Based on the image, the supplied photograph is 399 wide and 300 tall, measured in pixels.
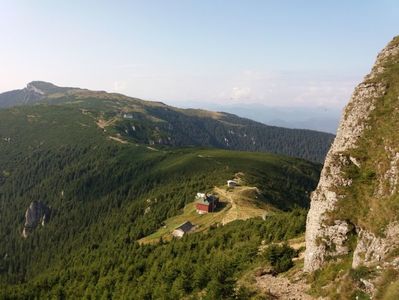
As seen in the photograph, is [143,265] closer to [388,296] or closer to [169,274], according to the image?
[169,274]

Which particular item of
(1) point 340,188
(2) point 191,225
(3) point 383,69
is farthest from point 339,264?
(2) point 191,225

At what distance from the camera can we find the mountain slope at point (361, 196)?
3278 cm

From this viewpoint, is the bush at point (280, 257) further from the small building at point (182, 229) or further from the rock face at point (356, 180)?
the small building at point (182, 229)

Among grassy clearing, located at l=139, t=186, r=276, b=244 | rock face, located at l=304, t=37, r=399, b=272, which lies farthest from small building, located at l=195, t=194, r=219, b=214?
rock face, located at l=304, t=37, r=399, b=272

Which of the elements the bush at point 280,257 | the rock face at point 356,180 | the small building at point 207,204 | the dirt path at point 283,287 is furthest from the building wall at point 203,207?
the rock face at point 356,180

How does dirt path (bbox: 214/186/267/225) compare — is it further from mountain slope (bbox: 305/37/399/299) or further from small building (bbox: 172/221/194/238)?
mountain slope (bbox: 305/37/399/299)

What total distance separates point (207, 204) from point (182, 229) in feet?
48.4

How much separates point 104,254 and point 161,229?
20.3 m

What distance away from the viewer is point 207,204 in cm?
13225

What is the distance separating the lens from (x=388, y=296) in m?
24.5

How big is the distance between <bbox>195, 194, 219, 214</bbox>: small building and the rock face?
86563 millimetres

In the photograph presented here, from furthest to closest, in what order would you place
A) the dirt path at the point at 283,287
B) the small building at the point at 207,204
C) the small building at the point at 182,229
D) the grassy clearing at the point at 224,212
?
the small building at the point at 207,204, the grassy clearing at the point at 224,212, the small building at the point at 182,229, the dirt path at the point at 283,287

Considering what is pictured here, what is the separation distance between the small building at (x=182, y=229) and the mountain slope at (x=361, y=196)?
7713cm

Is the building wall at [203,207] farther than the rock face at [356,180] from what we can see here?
Yes
